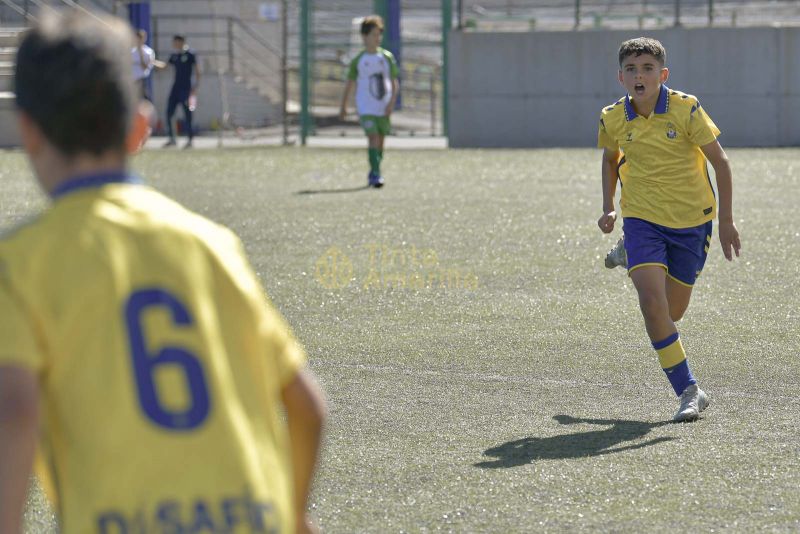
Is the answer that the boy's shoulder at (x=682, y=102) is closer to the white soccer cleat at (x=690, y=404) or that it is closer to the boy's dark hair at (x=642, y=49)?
the boy's dark hair at (x=642, y=49)

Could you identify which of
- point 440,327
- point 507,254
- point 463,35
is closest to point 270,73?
point 463,35

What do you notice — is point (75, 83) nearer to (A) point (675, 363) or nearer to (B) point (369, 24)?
(A) point (675, 363)

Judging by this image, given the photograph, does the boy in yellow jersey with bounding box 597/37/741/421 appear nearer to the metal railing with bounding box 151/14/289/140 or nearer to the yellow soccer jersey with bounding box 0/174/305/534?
the yellow soccer jersey with bounding box 0/174/305/534

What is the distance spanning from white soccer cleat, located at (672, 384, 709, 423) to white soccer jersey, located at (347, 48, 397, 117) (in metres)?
10.9

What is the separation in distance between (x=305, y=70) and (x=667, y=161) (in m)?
18.7

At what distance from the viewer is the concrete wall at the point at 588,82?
23.3 m

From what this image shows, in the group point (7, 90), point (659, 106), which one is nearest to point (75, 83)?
point (659, 106)

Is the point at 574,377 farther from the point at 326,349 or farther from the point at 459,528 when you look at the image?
the point at 459,528

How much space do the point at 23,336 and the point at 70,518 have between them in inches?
10.7

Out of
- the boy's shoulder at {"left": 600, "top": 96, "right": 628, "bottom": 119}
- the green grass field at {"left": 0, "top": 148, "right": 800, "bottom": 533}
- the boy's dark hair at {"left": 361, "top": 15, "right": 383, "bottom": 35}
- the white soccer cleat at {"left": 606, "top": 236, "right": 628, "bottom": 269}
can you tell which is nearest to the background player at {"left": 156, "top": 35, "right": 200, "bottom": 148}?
the boy's dark hair at {"left": 361, "top": 15, "right": 383, "bottom": 35}

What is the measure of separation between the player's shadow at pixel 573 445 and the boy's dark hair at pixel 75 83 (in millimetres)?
3698

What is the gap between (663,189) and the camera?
6742 mm

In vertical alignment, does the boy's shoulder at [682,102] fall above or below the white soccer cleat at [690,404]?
above

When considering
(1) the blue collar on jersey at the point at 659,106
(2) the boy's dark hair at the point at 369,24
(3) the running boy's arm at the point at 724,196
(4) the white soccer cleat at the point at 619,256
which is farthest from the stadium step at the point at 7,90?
(3) the running boy's arm at the point at 724,196
